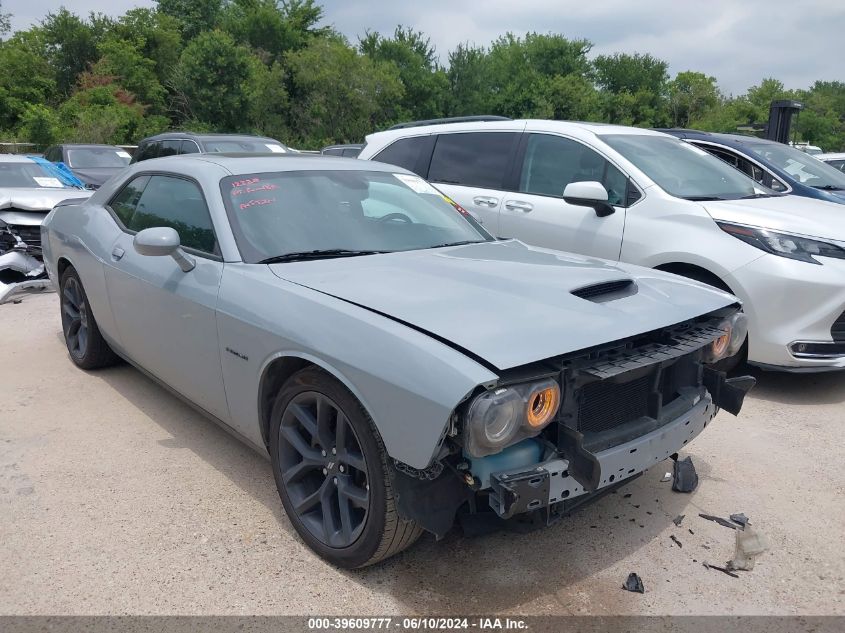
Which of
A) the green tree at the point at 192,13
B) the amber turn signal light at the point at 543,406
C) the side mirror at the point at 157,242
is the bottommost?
the amber turn signal light at the point at 543,406

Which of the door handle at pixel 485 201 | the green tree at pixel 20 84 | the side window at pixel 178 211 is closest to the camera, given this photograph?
the side window at pixel 178 211

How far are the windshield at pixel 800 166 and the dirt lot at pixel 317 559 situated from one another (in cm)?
480

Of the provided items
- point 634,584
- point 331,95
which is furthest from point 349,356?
point 331,95

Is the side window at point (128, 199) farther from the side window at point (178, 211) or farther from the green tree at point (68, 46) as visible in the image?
the green tree at point (68, 46)

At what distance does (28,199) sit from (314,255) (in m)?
6.56

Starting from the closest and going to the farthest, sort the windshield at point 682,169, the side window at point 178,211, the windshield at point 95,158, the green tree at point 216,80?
the side window at point 178,211 < the windshield at point 682,169 < the windshield at point 95,158 < the green tree at point 216,80

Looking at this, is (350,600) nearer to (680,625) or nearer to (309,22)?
(680,625)

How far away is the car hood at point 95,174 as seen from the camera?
13.1 meters

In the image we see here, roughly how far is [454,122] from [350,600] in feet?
16.4

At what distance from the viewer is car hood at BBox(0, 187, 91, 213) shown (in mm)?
8102

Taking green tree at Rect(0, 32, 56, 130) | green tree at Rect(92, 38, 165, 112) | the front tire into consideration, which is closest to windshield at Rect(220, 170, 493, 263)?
the front tire

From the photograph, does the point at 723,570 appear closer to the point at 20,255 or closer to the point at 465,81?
the point at 20,255

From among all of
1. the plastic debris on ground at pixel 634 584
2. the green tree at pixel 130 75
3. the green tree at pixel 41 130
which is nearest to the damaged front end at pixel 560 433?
the plastic debris on ground at pixel 634 584

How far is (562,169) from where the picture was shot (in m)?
5.60
